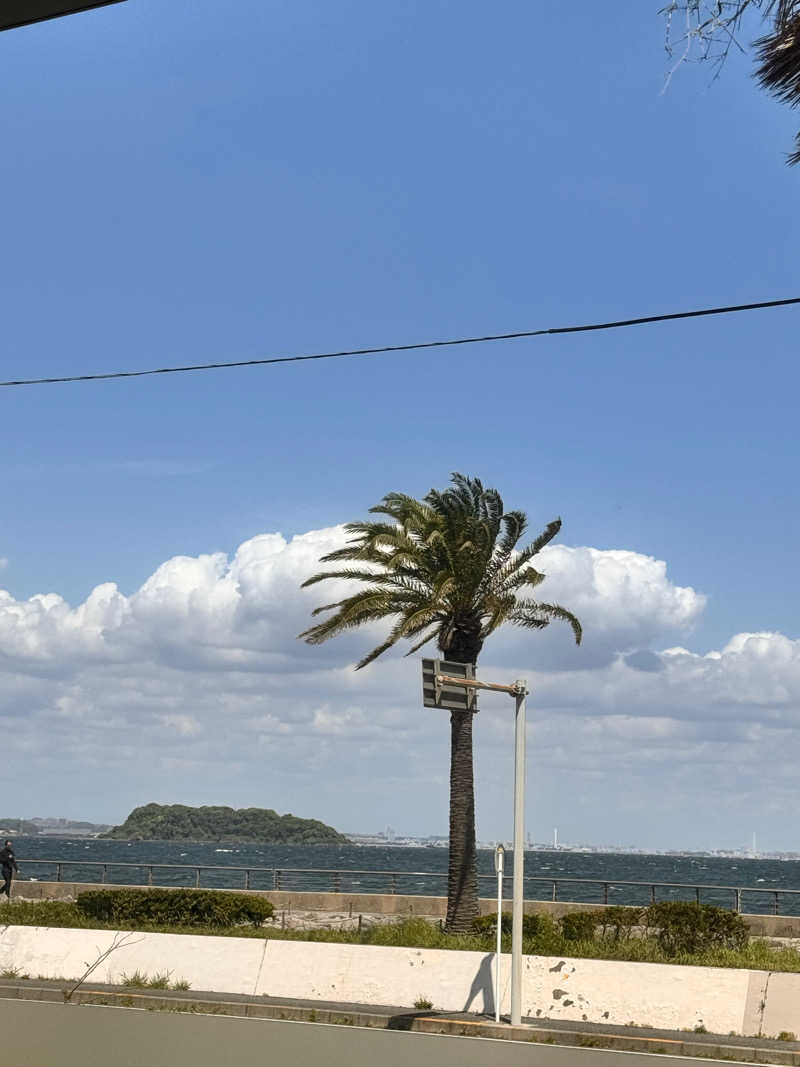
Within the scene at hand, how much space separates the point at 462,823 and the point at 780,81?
22.1 meters

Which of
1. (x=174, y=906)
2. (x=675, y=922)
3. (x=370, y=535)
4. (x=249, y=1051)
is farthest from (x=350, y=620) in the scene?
(x=249, y=1051)

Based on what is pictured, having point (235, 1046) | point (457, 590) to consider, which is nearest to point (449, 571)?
point (457, 590)

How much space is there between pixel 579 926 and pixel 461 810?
4390 millimetres

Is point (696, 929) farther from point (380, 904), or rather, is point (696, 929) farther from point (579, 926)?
point (380, 904)

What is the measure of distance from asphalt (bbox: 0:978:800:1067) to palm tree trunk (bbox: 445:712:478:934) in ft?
25.4

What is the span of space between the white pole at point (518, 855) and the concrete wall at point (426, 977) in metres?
0.88

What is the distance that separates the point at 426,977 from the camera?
64.7 ft

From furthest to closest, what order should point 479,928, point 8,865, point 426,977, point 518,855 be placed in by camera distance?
point 8,865
point 479,928
point 426,977
point 518,855

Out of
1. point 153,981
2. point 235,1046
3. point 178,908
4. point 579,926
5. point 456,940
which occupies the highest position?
point 579,926

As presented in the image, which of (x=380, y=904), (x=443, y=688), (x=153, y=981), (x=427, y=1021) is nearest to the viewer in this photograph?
(x=427, y=1021)

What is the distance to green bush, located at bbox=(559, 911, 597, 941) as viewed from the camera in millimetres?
24047

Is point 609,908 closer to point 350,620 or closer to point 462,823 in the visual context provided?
point 462,823

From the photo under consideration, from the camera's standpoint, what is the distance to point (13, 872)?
3334 centimetres

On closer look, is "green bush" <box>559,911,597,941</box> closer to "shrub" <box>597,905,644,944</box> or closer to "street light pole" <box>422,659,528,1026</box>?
"shrub" <box>597,905,644,944</box>
